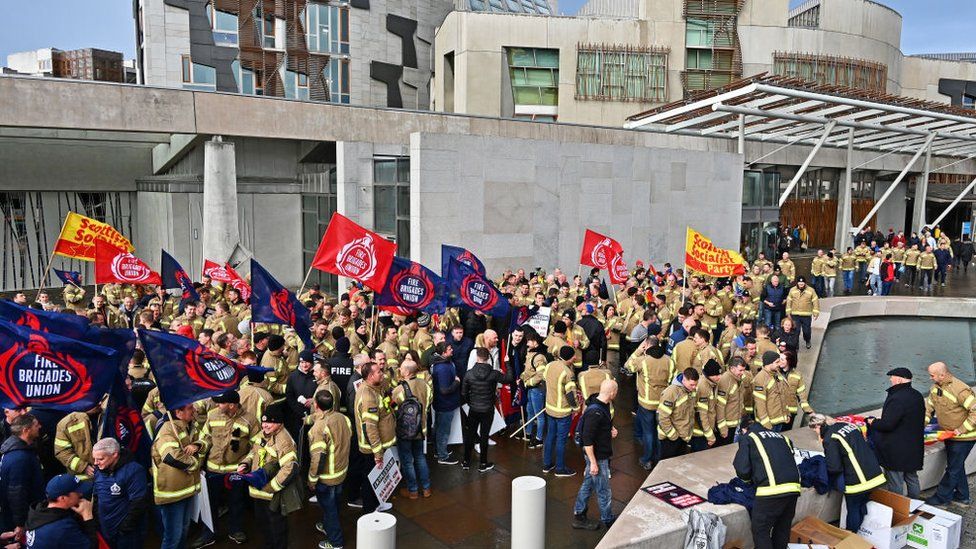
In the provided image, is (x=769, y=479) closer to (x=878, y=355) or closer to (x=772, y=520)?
(x=772, y=520)

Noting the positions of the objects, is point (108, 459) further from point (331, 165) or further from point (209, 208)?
point (331, 165)

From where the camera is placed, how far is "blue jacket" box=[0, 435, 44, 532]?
6.42 m

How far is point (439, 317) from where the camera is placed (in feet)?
43.4

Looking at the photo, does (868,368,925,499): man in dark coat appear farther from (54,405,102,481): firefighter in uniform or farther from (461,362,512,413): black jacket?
(54,405,102,481): firefighter in uniform

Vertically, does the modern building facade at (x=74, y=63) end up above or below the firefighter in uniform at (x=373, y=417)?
above

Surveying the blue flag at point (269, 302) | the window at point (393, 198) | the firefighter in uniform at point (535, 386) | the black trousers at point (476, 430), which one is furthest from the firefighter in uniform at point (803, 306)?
the blue flag at point (269, 302)

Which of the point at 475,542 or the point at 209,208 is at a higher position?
the point at 209,208

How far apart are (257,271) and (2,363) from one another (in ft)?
14.3

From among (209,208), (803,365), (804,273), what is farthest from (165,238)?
(804,273)

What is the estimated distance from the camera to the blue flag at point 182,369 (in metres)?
6.93

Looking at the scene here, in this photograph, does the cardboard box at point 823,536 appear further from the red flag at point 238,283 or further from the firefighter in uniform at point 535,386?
the red flag at point 238,283

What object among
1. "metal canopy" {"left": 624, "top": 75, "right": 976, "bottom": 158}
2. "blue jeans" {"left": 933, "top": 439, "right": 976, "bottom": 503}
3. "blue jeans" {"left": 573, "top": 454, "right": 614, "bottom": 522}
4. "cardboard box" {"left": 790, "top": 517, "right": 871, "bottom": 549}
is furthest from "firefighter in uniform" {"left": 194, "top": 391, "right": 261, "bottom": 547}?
"metal canopy" {"left": 624, "top": 75, "right": 976, "bottom": 158}

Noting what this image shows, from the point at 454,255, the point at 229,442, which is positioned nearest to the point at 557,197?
the point at 454,255

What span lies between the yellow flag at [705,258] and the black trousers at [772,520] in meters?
9.90
